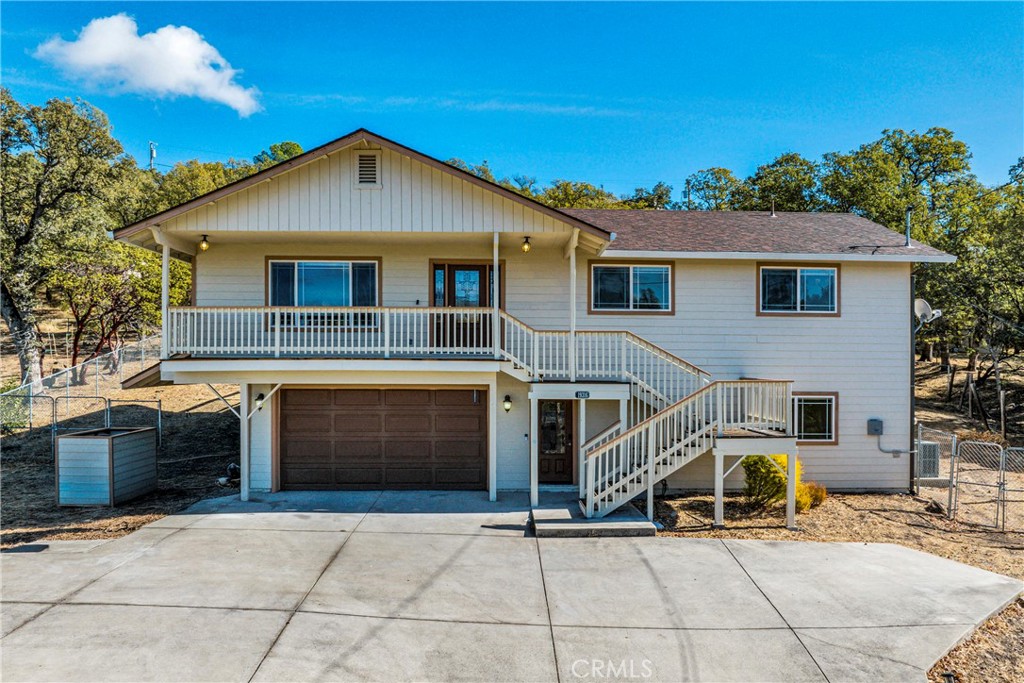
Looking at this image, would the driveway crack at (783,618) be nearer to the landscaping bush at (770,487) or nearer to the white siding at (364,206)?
the landscaping bush at (770,487)

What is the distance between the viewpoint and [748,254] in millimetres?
11273

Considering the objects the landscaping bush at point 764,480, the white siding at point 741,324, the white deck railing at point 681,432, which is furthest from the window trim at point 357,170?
the landscaping bush at point 764,480

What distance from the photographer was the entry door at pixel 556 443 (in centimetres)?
1162

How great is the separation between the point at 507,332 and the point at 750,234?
6389 mm

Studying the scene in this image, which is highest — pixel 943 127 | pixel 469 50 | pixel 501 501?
pixel 943 127

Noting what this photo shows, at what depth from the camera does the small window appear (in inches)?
403

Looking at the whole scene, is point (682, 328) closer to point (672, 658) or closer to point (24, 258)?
point (672, 658)

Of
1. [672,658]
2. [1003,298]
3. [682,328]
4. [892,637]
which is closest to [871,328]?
[682,328]

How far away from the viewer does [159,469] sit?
42.2 feet

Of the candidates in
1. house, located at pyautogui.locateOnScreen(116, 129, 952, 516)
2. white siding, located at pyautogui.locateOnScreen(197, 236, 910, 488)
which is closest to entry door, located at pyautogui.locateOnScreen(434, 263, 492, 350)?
house, located at pyautogui.locateOnScreen(116, 129, 952, 516)

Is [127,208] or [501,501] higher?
[127,208]

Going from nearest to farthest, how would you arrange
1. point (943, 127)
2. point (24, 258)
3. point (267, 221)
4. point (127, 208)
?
point (267, 221), point (24, 258), point (127, 208), point (943, 127)

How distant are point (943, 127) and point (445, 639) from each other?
4153cm

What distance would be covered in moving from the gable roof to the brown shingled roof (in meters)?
1.81
